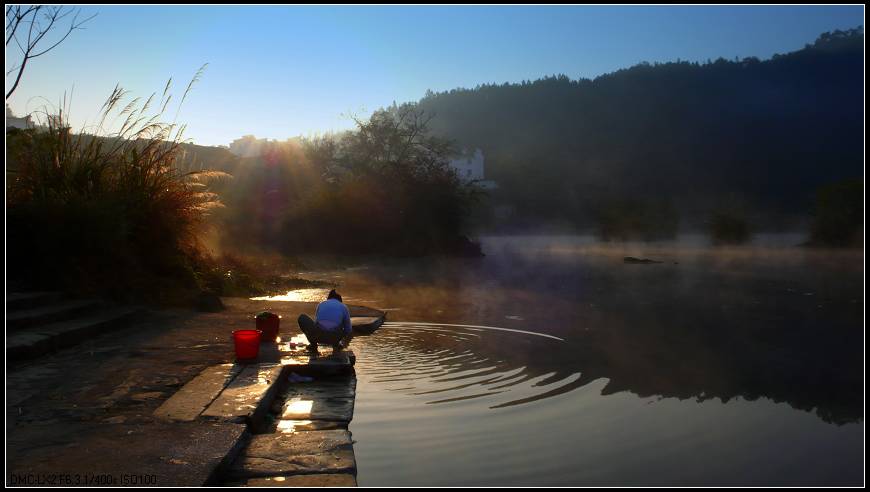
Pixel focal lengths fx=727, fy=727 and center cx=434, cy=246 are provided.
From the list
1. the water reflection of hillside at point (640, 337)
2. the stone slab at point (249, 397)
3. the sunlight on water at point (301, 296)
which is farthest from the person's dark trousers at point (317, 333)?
the sunlight on water at point (301, 296)

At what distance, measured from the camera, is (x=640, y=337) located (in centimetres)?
945

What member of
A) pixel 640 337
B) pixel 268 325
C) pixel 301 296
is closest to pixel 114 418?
pixel 268 325

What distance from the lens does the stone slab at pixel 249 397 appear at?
14.5 ft

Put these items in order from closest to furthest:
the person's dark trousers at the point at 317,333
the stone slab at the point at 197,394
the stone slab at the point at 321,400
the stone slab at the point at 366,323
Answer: the stone slab at the point at 197,394 < the stone slab at the point at 321,400 < the person's dark trousers at the point at 317,333 < the stone slab at the point at 366,323

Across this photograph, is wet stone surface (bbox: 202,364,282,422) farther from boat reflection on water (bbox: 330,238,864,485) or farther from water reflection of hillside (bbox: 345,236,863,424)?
water reflection of hillside (bbox: 345,236,863,424)

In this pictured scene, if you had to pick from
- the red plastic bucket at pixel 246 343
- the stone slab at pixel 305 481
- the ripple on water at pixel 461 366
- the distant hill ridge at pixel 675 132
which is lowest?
the ripple on water at pixel 461 366

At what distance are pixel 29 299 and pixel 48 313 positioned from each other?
372 mm

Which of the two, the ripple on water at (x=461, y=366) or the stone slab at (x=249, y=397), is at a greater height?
the stone slab at (x=249, y=397)

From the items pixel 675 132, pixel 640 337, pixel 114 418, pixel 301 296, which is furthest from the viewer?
pixel 675 132

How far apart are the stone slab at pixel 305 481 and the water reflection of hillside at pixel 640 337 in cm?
213

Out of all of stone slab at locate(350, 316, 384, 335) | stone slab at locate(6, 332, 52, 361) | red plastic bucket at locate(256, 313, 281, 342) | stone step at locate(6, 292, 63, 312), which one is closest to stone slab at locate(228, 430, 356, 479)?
stone slab at locate(6, 332, 52, 361)

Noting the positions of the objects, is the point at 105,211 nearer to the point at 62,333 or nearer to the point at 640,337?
the point at 62,333

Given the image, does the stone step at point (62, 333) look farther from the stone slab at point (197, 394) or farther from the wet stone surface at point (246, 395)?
the wet stone surface at point (246, 395)

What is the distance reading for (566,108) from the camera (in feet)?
286
